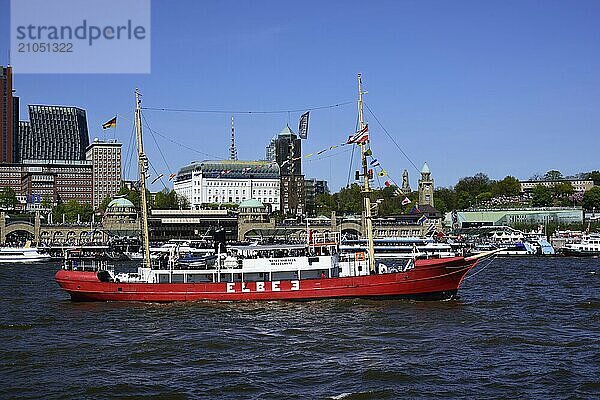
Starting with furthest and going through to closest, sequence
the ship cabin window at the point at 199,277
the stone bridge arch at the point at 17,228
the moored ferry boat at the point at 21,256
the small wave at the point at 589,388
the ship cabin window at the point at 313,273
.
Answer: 1. the stone bridge arch at the point at 17,228
2. the moored ferry boat at the point at 21,256
3. the ship cabin window at the point at 199,277
4. the ship cabin window at the point at 313,273
5. the small wave at the point at 589,388

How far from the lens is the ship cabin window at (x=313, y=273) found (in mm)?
60812

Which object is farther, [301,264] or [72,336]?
[301,264]

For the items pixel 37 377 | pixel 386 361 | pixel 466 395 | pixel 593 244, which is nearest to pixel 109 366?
pixel 37 377

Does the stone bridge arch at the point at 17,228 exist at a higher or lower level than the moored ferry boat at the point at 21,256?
higher

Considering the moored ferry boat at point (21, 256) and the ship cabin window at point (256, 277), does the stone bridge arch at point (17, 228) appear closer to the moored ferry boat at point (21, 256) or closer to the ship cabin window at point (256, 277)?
the moored ferry boat at point (21, 256)

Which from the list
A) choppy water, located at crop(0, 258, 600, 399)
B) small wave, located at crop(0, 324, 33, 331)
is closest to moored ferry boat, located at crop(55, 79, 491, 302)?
choppy water, located at crop(0, 258, 600, 399)

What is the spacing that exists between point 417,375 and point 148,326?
70.5 feet

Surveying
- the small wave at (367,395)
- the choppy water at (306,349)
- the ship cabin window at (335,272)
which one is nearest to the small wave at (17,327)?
the choppy water at (306,349)

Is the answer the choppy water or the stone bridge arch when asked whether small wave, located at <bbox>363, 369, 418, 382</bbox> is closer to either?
the choppy water

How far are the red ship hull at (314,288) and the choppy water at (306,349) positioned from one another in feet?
2.99

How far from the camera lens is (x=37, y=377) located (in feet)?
123

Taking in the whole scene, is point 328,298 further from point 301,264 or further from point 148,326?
point 148,326

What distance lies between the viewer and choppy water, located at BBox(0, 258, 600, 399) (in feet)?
115

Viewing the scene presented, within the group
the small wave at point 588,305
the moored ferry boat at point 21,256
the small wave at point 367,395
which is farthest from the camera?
the moored ferry boat at point 21,256
